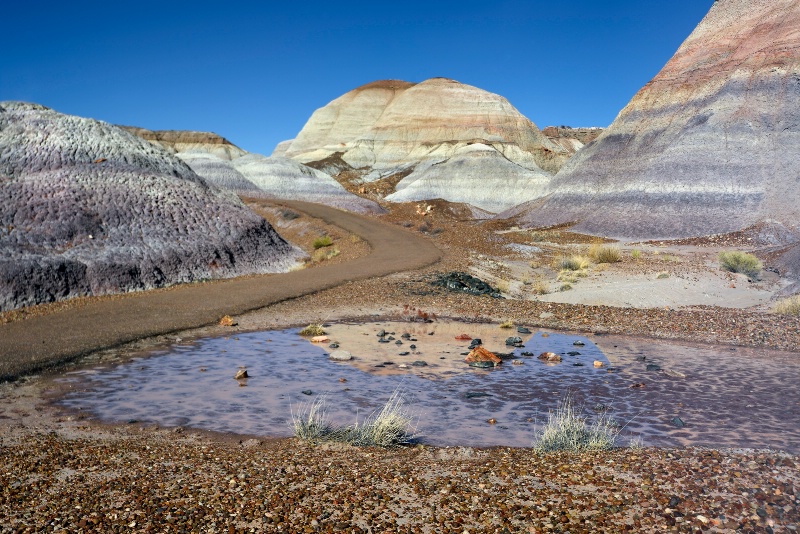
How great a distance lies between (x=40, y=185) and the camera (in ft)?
64.7

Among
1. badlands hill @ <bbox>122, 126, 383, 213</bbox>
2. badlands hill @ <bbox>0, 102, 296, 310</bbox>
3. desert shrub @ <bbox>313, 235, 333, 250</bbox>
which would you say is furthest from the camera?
badlands hill @ <bbox>122, 126, 383, 213</bbox>

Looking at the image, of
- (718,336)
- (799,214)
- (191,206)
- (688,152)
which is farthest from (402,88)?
(718,336)

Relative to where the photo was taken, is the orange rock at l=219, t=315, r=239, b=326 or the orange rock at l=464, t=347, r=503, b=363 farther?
the orange rock at l=219, t=315, r=239, b=326

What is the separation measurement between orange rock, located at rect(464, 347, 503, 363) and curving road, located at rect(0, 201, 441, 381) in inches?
238

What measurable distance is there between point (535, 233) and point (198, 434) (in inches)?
1544

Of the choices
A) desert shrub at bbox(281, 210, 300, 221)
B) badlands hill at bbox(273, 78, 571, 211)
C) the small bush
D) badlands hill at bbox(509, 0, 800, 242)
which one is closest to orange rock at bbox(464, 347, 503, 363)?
the small bush

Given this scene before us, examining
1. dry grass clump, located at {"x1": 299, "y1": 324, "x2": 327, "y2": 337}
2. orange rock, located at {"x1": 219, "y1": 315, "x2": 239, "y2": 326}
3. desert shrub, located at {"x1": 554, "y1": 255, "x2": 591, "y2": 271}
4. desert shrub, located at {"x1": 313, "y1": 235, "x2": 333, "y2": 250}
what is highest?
desert shrub, located at {"x1": 313, "y1": 235, "x2": 333, "y2": 250}

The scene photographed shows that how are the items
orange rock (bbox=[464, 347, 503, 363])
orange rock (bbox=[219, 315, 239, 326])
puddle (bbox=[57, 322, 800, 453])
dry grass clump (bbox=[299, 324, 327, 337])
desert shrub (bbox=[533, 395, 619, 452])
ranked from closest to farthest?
desert shrub (bbox=[533, 395, 619, 452]) → puddle (bbox=[57, 322, 800, 453]) → orange rock (bbox=[464, 347, 503, 363]) → dry grass clump (bbox=[299, 324, 327, 337]) → orange rock (bbox=[219, 315, 239, 326])

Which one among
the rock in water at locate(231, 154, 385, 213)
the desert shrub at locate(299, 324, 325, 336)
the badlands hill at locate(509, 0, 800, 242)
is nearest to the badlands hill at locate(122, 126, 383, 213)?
the rock in water at locate(231, 154, 385, 213)

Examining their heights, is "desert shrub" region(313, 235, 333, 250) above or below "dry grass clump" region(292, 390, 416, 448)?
above

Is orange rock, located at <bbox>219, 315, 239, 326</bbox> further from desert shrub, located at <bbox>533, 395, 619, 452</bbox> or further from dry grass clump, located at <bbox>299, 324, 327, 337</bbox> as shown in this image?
desert shrub, located at <bbox>533, 395, 619, 452</bbox>

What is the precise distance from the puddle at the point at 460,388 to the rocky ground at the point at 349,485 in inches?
28.7

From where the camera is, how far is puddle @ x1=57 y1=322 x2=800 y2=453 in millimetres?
7789

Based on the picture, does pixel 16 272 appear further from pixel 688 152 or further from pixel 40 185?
pixel 688 152
